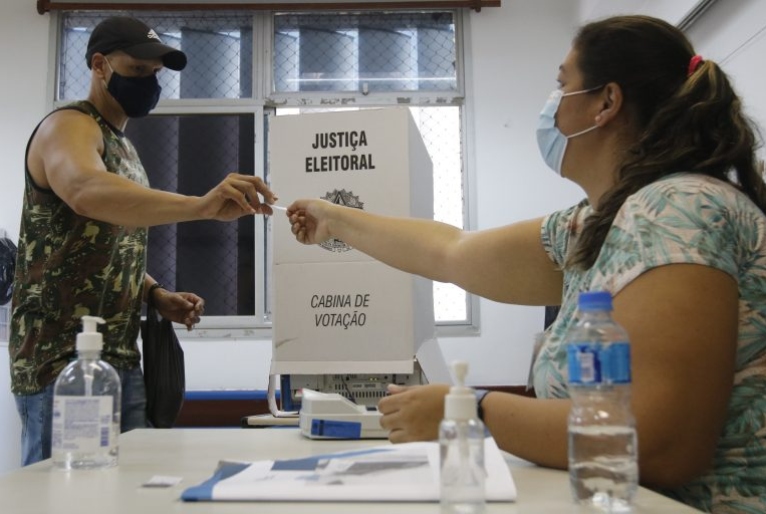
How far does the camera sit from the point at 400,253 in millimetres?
1659

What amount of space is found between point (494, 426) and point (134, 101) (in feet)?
4.96

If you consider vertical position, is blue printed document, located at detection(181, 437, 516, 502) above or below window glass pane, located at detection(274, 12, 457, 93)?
below

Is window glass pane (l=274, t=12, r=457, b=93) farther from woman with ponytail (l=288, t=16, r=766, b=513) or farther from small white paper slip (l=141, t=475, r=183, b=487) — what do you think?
small white paper slip (l=141, t=475, r=183, b=487)

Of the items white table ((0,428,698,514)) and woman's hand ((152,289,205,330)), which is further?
woman's hand ((152,289,205,330))

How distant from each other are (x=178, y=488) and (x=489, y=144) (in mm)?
3304

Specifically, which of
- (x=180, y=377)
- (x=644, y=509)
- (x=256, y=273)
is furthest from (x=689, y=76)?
(x=256, y=273)

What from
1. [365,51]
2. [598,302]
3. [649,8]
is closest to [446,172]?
[365,51]

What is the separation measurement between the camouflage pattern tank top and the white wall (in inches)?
74.2

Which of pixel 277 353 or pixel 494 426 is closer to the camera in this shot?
pixel 494 426

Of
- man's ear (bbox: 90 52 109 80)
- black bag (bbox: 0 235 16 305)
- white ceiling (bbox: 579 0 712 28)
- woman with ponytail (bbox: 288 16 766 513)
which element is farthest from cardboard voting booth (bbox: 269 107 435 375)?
black bag (bbox: 0 235 16 305)

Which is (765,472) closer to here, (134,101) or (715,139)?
(715,139)

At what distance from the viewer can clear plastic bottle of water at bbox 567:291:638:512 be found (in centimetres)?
68

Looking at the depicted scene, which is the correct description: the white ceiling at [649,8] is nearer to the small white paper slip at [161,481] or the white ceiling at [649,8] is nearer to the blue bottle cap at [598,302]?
the blue bottle cap at [598,302]

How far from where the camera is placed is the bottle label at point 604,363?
67 centimetres
